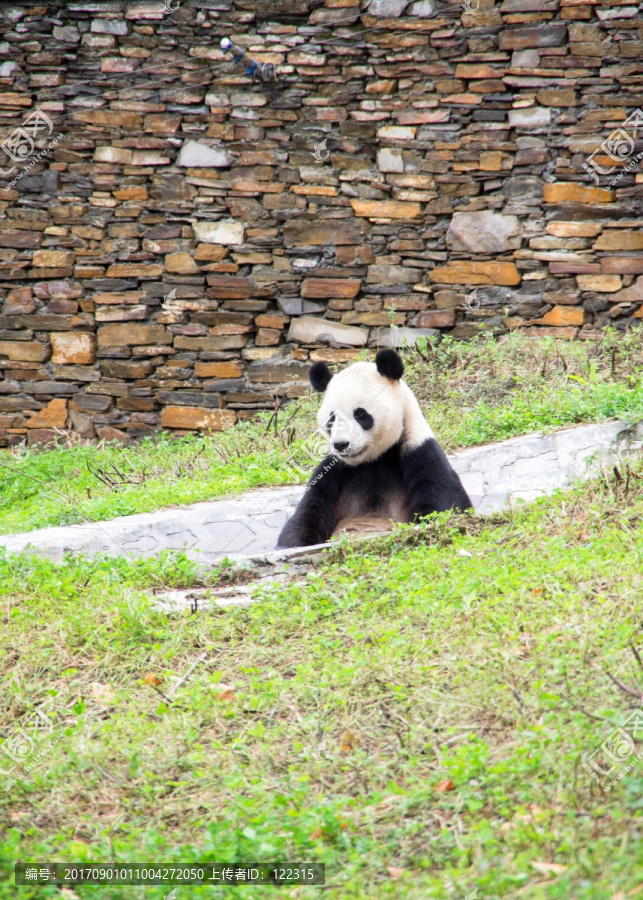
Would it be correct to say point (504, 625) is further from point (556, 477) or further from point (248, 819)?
point (556, 477)

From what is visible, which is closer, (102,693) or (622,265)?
(102,693)

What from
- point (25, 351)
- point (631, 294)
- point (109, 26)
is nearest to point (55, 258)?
point (25, 351)

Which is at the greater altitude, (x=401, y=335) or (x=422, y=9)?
(x=422, y=9)

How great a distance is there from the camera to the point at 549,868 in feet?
6.20

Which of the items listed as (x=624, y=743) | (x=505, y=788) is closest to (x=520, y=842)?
(x=505, y=788)

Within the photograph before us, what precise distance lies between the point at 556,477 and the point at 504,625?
8.69ft

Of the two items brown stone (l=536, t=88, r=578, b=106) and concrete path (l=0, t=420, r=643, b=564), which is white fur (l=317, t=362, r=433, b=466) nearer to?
concrete path (l=0, t=420, r=643, b=564)

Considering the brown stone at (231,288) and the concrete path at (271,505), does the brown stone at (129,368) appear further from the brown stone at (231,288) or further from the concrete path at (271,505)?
the concrete path at (271,505)

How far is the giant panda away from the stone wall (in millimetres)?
3685

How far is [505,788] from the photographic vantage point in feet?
7.30

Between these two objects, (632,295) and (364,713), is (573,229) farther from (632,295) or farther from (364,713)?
(364,713)

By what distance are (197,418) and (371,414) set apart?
14.2 feet

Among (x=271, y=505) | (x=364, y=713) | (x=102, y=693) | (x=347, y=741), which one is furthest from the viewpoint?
(x=271, y=505)

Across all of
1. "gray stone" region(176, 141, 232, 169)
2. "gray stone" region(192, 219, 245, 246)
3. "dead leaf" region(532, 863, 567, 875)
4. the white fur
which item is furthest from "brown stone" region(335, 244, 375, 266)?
"dead leaf" region(532, 863, 567, 875)
